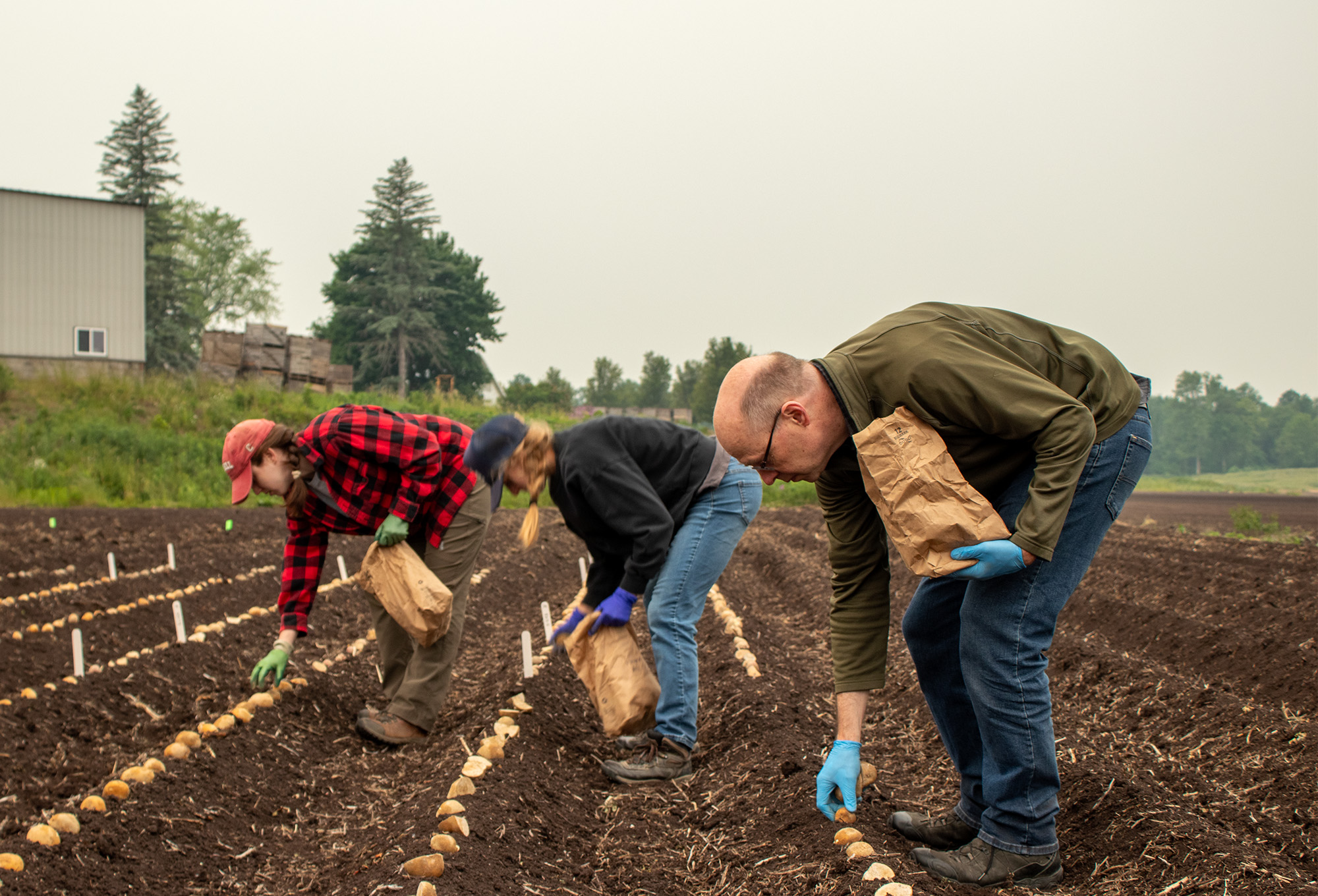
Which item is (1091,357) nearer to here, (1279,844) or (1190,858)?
(1190,858)

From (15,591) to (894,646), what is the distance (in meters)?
6.38

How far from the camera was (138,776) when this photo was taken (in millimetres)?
3059

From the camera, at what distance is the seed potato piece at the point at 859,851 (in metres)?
2.26

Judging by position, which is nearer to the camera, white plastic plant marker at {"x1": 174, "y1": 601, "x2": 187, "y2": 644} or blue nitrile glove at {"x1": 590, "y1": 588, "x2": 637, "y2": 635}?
blue nitrile glove at {"x1": 590, "y1": 588, "x2": 637, "y2": 635}

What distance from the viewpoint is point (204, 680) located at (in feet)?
14.2

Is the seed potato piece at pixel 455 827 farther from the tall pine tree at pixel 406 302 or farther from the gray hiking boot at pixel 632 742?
the tall pine tree at pixel 406 302

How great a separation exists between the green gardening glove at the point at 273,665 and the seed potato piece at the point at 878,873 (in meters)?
2.39

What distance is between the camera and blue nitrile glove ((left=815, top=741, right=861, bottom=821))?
7.25 ft

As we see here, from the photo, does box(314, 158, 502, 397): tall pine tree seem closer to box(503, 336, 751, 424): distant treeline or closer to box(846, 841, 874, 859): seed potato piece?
box(503, 336, 751, 424): distant treeline

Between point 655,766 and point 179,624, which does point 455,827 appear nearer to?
point 655,766

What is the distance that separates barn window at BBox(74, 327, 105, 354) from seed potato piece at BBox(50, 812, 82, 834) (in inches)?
765

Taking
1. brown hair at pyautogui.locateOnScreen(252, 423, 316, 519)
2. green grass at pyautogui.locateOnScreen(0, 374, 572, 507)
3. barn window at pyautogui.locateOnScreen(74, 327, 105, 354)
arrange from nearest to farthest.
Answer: brown hair at pyautogui.locateOnScreen(252, 423, 316, 519)
green grass at pyautogui.locateOnScreen(0, 374, 572, 507)
barn window at pyautogui.locateOnScreen(74, 327, 105, 354)

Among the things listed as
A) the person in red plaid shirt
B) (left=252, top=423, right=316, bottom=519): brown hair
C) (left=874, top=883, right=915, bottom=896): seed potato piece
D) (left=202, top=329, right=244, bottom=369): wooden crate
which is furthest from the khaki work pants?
(left=202, top=329, right=244, bottom=369): wooden crate

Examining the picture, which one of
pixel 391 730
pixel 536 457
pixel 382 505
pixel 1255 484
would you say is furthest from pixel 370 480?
pixel 1255 484
